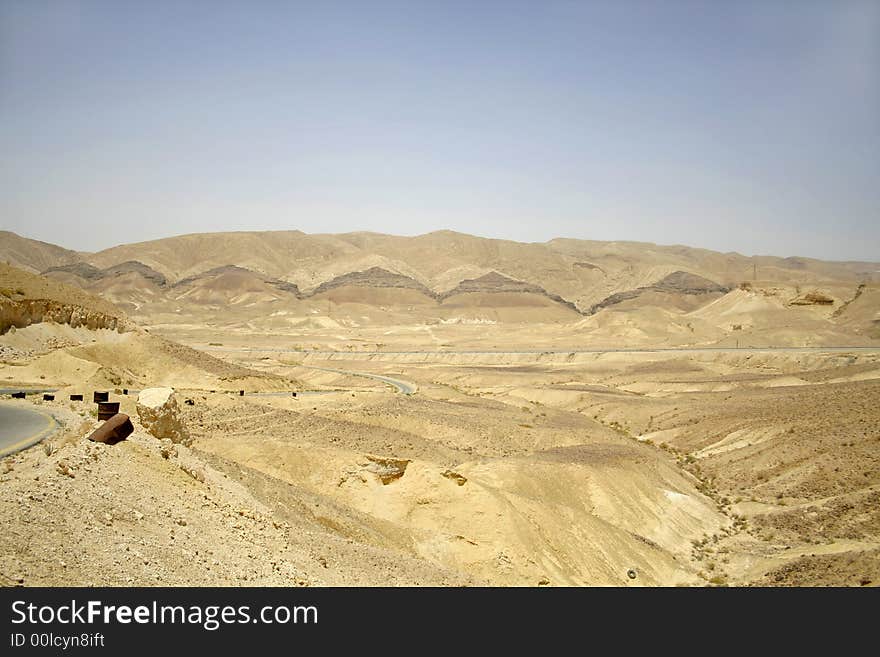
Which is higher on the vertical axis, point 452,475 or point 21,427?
point 21,427

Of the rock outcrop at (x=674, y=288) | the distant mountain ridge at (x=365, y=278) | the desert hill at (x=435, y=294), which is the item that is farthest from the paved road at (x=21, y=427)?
the rock outcrop at (x=674, y=288)

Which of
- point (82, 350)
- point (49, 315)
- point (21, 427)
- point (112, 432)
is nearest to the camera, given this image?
point (112, 432)

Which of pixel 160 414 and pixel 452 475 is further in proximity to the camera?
pixel 452 475

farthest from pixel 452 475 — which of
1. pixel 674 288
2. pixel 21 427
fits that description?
pixel 674 288

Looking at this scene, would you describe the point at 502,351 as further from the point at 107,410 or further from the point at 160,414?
the point at 107,410

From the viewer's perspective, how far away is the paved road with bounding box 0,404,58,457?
43.8ft

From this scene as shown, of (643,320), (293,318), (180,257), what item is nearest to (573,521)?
(643,320)

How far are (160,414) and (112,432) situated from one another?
2820 millimetres

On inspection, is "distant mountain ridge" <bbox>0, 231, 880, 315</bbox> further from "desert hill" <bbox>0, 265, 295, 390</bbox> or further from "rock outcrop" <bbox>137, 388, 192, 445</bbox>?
"rock outcrop" <bbox>137, 388, 192, 445</bbox>

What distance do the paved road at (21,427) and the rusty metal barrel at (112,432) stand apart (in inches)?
70.1

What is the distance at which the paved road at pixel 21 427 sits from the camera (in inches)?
526

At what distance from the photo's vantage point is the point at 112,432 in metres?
12.0

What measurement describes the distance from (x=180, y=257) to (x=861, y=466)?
630 ft
